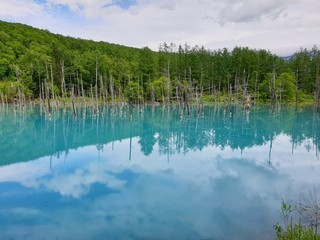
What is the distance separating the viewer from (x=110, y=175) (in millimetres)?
18297

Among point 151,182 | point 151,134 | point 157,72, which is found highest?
point 157,72

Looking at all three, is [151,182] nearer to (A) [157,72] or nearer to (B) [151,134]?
(B) [151,134]

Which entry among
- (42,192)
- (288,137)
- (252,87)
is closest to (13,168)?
(42,192)

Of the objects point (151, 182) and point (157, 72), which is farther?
point (157, 72)

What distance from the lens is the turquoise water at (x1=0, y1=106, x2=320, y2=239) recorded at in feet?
37.4

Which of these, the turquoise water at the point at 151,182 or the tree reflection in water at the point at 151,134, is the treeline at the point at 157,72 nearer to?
the tree reflection in water at the point at 151,134

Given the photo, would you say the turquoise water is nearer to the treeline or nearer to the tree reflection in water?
the tree reflection in water

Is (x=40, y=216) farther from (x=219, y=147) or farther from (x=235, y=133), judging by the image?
(x=235, y=133)

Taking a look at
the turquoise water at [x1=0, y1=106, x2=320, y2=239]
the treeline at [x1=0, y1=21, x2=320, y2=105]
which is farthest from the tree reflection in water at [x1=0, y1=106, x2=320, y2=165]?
the treeline at [x1=0, y1=21, x2=320, y2=105]

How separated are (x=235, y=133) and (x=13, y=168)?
2130 cm

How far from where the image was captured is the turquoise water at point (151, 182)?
11391mm

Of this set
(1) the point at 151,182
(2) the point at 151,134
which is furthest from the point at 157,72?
(1) the point at 151,182

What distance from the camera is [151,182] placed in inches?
662

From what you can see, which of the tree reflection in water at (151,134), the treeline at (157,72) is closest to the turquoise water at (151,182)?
the tree reflection in water at (151,134)
